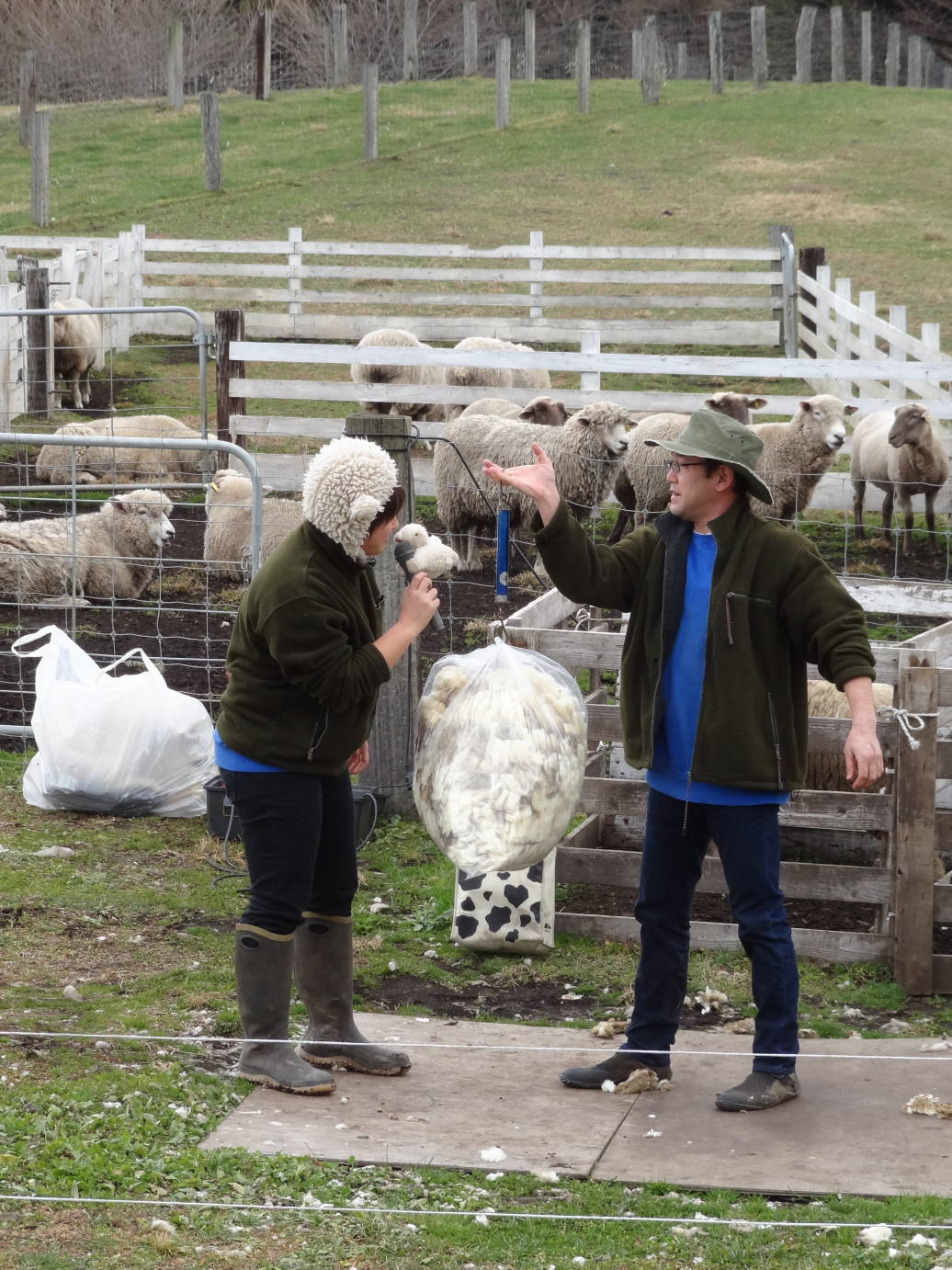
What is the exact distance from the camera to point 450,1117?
423 cm

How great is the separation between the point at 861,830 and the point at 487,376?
10267 mm

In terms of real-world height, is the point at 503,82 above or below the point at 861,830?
above

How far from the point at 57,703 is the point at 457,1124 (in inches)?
132

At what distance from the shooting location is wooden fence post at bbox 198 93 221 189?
26984 mm

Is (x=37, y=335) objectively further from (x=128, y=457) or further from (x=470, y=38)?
(x=470, y=38)

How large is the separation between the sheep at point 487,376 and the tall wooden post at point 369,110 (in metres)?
16.5

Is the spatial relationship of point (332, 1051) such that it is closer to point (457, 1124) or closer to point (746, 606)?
point (457, 1124)

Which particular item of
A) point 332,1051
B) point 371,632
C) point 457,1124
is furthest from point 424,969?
point 371,632

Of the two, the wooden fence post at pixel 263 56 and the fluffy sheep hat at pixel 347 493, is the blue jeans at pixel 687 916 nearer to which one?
the fluffy sheep hat at pixel 347 493

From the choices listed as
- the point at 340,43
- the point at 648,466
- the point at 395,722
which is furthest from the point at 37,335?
the point at 340,43

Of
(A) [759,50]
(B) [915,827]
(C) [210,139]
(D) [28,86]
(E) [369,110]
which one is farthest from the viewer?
(A) [759,50]

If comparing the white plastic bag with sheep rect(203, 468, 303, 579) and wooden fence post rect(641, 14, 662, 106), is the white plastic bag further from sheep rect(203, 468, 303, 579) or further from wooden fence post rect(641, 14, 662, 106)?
wooden fence post rect(641, 14, 662, 106)

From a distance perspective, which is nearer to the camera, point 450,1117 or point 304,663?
point 304,663

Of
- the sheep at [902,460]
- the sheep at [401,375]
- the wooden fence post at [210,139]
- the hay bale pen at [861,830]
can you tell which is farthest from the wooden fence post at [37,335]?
the hay bale pen at [861,830]
